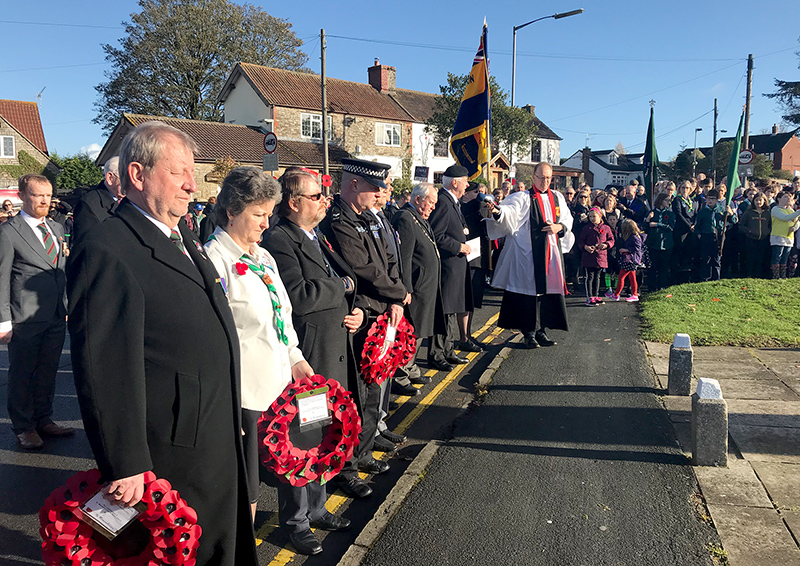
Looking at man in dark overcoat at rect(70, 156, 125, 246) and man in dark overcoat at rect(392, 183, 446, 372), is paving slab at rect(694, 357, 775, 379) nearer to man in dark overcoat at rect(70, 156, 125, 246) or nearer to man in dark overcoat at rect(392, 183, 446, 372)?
man in dark overcoat at rect(392, 183, 446, 372)

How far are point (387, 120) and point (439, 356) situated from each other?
37.1m

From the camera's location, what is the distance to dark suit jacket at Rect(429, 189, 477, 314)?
24.4ft

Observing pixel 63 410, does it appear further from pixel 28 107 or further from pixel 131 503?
pixel 28 107

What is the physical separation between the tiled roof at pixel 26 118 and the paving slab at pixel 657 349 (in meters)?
50.1

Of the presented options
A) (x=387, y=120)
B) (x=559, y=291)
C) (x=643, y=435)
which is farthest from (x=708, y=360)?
(x=387, y=120)

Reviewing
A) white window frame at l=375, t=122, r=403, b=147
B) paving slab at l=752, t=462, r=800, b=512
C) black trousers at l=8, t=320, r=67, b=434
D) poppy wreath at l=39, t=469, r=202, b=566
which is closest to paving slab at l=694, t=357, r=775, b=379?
paving slab at l=752, t=462, r=800, b=512

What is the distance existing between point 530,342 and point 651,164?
823 cm

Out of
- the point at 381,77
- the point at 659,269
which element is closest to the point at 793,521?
the point at 659,269

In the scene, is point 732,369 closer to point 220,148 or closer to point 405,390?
point 405,390

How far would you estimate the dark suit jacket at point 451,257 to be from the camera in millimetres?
7445

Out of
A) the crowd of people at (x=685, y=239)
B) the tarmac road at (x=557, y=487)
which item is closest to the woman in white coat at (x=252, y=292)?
the tarmac road at (x=557, y=487)

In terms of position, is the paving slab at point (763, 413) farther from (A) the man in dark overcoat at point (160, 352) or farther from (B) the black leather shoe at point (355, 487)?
(A) the man in dark overcoat at point (160, 352)

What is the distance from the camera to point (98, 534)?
241cm

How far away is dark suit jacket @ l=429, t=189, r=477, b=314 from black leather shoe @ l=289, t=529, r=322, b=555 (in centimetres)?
412
